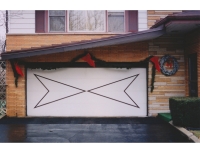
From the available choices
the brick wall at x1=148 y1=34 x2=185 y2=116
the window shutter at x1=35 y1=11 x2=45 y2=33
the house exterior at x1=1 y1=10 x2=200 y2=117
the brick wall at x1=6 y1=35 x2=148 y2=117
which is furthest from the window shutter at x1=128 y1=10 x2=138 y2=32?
the window shutter at x1=35 y1=11 x2=45 y2=33

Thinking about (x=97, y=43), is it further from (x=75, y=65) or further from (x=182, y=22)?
(x=182, y=22)

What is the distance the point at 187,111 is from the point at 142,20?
15.0ft

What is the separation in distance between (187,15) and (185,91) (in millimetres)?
3622

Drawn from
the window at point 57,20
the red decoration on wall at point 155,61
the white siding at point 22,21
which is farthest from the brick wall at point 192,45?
the white siding at point 22,21

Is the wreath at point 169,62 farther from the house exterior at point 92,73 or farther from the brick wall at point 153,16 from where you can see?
the brick wall at point 153,16

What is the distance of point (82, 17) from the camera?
10.9 meters

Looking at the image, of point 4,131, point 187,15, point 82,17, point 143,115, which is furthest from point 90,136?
point 82,17

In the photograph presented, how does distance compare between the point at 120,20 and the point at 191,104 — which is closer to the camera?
the point at 191,104

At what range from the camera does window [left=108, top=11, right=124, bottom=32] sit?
1096 cm

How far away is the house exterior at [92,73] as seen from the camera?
34.3ft

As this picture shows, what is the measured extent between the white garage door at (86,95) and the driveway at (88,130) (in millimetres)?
592

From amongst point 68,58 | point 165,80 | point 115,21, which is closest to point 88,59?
point 68,58

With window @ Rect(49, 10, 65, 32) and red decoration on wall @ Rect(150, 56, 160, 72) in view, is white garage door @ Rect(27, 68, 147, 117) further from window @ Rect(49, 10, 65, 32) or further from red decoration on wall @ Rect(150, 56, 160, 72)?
window @ Rect(49, 10, 65, 32)
